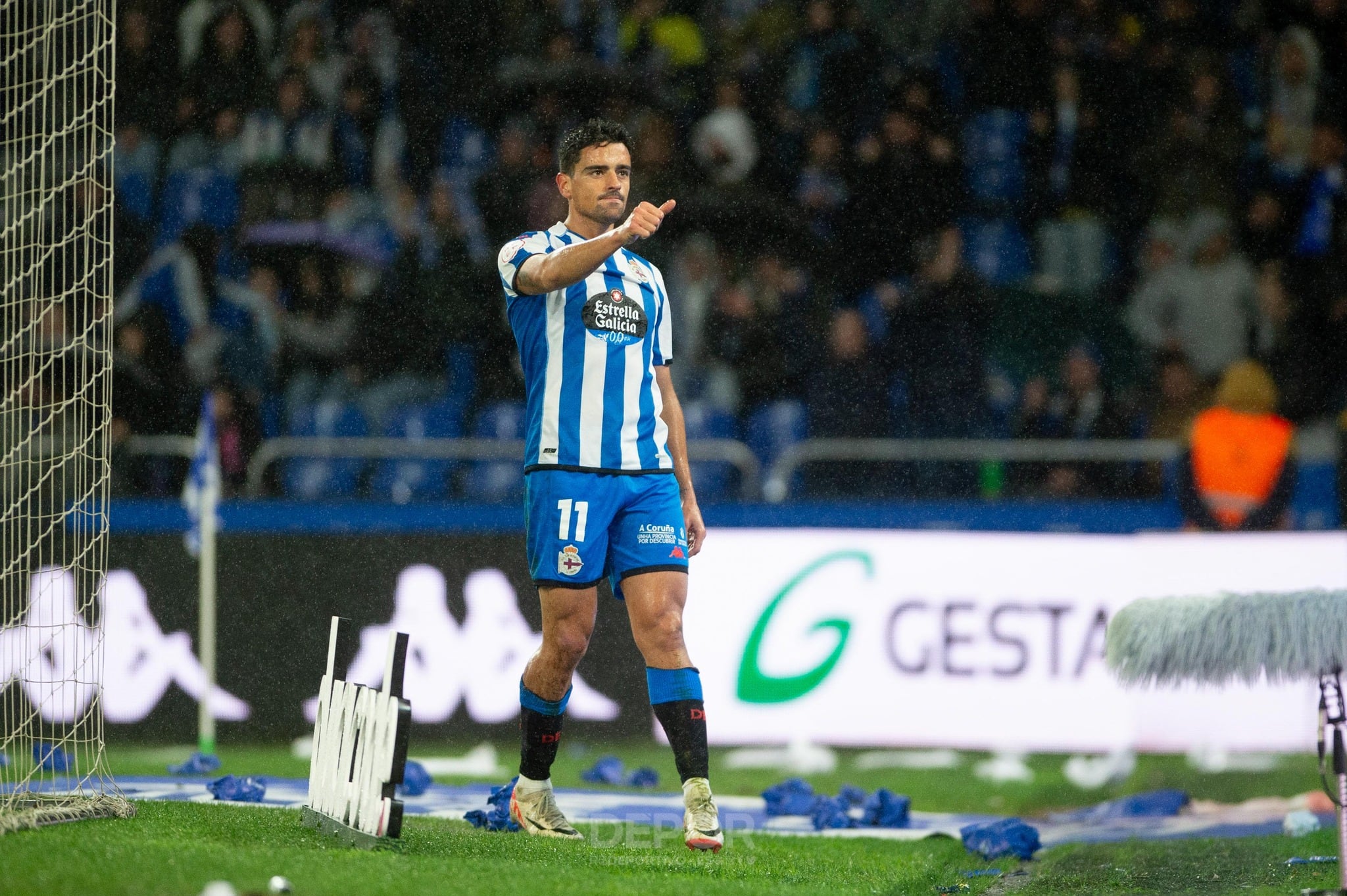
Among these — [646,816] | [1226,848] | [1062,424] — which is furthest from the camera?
[1062,424]

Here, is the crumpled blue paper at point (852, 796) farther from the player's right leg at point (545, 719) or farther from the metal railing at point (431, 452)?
the metal railing at point (431, 452)

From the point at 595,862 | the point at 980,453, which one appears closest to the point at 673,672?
the point at 595,862

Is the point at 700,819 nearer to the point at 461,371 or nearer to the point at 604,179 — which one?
the point at 604,179

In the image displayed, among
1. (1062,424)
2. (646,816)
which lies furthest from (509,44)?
(646,816)

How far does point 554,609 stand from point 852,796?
193 centimetres

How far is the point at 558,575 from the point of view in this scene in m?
4.89

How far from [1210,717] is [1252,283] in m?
3.84

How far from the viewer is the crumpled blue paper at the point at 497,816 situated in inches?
207

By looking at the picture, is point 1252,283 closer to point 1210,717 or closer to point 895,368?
point 895,368

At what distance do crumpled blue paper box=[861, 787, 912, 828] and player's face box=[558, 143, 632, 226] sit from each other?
250 cm

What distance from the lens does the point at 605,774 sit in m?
6.91

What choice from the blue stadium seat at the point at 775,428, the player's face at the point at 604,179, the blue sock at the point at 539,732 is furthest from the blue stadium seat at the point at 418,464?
the player's face at the point at 604,179

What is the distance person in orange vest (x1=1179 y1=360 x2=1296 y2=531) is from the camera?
26.1ft

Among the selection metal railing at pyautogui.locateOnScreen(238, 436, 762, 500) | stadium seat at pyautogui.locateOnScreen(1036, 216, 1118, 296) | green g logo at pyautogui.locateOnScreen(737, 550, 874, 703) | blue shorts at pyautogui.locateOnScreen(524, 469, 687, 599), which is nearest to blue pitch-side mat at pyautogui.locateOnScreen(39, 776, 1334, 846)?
green g logo at pyautogui.locateOnScreen(737, 550, 874, 703)
